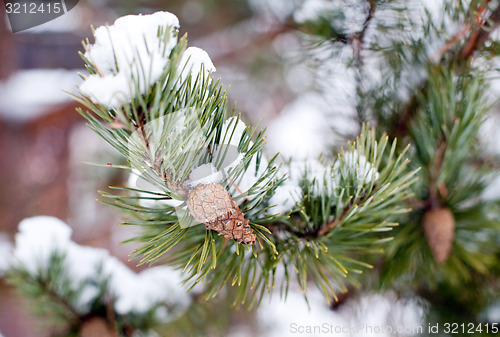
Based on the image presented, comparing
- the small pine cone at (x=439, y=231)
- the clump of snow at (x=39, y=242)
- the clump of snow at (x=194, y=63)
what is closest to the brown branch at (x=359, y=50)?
the small pine cone at (x=439, y=231)

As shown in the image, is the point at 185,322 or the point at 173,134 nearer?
the point at 173,134

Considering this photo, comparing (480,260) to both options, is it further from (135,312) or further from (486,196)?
(135,312)

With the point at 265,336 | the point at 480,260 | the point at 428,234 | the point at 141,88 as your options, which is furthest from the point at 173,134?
the point at 265,336

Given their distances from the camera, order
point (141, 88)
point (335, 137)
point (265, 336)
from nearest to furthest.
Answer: point (141, 88), point (335, 137), point (265, 336)

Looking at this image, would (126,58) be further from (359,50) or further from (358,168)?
(359,50)

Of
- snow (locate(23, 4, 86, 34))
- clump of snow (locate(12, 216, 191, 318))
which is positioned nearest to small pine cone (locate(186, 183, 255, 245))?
clump of snow (locate(12, 216, 191, 318))

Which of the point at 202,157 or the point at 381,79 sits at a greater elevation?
the point at 381,79

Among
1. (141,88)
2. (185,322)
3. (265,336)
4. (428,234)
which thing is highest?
(141,88)
